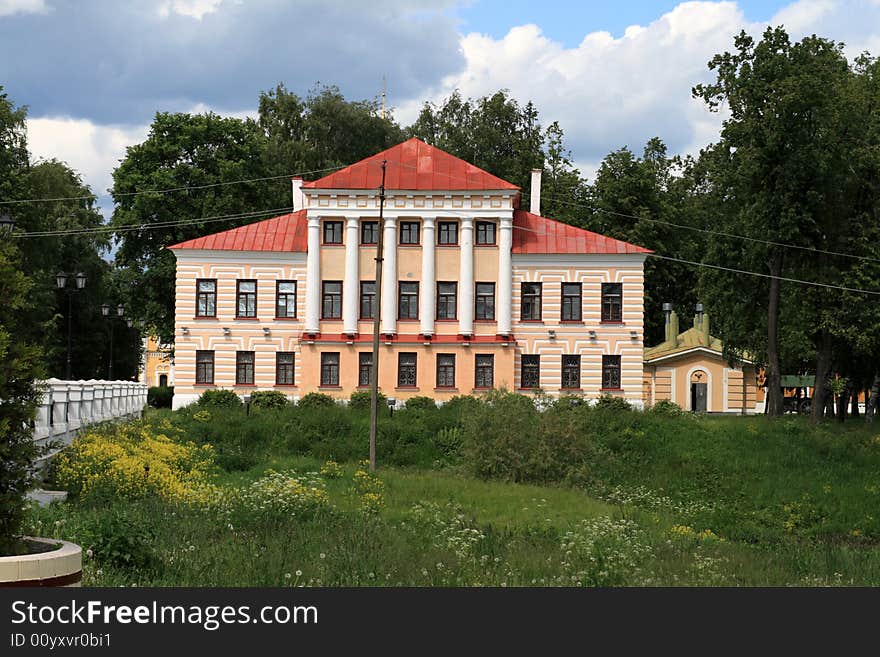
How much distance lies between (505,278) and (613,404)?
7.57 metres

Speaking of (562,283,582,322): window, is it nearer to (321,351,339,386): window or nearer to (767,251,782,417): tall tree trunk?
(767,251,782,417): tall tree trunk

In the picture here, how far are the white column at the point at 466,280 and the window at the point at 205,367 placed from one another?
11418 millimetres

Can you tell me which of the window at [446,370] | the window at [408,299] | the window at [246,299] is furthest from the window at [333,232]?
the window at [446,370]

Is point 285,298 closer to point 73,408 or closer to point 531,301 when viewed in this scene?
point 531,301

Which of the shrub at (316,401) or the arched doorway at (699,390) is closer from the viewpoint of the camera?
the shrub at (316,401)

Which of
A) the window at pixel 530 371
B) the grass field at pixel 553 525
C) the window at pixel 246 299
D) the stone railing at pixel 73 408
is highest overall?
the window at pixel 246 299

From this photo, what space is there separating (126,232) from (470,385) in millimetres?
21820

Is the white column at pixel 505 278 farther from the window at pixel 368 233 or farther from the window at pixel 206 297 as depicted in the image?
the window at pixel 206 297

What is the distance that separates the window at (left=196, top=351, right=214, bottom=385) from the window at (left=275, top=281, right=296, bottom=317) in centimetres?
369

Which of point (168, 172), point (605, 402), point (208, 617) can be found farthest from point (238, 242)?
point (208, 617)

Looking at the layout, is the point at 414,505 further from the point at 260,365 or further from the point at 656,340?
the point at 656,340

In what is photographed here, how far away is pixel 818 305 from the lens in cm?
5103

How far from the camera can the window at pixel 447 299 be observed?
52.9 meters

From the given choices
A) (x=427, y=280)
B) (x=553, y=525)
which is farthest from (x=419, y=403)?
(x=553, y=525)
